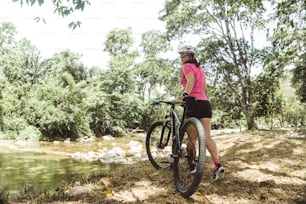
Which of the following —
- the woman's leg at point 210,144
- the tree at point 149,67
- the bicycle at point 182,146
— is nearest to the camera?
the bicycle at point 182,146

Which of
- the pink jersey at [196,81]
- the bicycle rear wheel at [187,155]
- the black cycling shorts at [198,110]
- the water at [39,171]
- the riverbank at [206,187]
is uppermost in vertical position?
the pink jersey at [196,81]

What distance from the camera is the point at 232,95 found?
15.1m

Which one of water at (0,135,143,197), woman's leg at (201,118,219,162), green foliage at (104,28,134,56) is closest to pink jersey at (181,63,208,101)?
woman's leg at (201,118,219,162)

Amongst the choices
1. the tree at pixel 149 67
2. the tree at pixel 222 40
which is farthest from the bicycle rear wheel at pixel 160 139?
the tree at pixel 149 67

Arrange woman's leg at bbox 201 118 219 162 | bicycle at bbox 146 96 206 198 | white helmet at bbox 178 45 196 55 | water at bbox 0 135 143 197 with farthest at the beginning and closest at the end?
water at bbox 0 135 143 197
white helmet at bbox 178 45 196 55
woman's leg at bbox 201 118 219 162
bicycle at bbox 146 96 206 198

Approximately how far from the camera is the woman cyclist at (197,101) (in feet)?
11.2

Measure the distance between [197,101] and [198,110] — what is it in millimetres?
107

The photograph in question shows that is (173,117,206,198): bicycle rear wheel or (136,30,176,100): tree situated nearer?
(173,117,206,198): bicycle rear wheel

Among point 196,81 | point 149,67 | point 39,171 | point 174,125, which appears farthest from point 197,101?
point 149,67

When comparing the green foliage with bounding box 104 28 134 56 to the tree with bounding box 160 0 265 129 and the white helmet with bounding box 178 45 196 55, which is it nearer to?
the tree with bounding box 160 0 265 129

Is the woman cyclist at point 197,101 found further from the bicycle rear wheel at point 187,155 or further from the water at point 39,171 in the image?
the water at point 39,171

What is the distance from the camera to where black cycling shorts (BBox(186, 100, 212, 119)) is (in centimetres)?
342

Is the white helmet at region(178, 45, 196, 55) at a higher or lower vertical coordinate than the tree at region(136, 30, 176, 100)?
lower

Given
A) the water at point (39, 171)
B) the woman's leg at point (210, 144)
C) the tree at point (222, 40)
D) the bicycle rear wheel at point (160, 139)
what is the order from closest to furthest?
the woman's leg at point (210, 144), the bicycle rear wheel at point (160, 139), the water at point (39, 171), the tree at point (222, 40)
